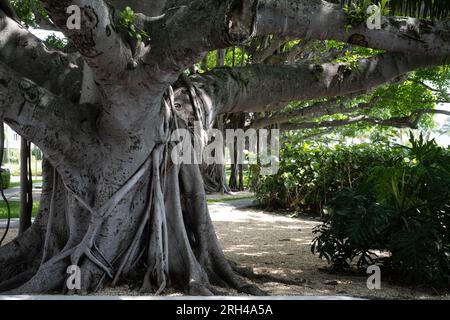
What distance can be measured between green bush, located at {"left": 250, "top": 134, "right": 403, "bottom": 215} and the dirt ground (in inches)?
20.4

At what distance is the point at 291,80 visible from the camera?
5625 mm

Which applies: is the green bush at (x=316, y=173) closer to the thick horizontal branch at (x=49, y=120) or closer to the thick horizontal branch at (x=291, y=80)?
the thick horizontal branch at (x=291, y=80)

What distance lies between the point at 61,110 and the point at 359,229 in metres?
2.91

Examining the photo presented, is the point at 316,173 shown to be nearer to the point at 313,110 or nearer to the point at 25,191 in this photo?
the point at 313,110

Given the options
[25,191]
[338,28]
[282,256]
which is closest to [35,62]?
[25,191]

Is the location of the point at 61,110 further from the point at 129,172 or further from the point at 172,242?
the point at 172,242

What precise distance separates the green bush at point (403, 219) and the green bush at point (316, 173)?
4.84 meters

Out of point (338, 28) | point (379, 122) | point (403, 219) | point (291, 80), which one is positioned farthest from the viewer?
point (379, 122)

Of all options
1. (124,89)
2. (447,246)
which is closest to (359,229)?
(447,246)

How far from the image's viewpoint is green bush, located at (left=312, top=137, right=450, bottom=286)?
185 inches

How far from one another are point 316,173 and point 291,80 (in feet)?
17.9

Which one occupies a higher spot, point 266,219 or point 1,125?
point 1,125

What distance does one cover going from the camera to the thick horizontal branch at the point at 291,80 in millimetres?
5461

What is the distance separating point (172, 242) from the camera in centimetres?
488
